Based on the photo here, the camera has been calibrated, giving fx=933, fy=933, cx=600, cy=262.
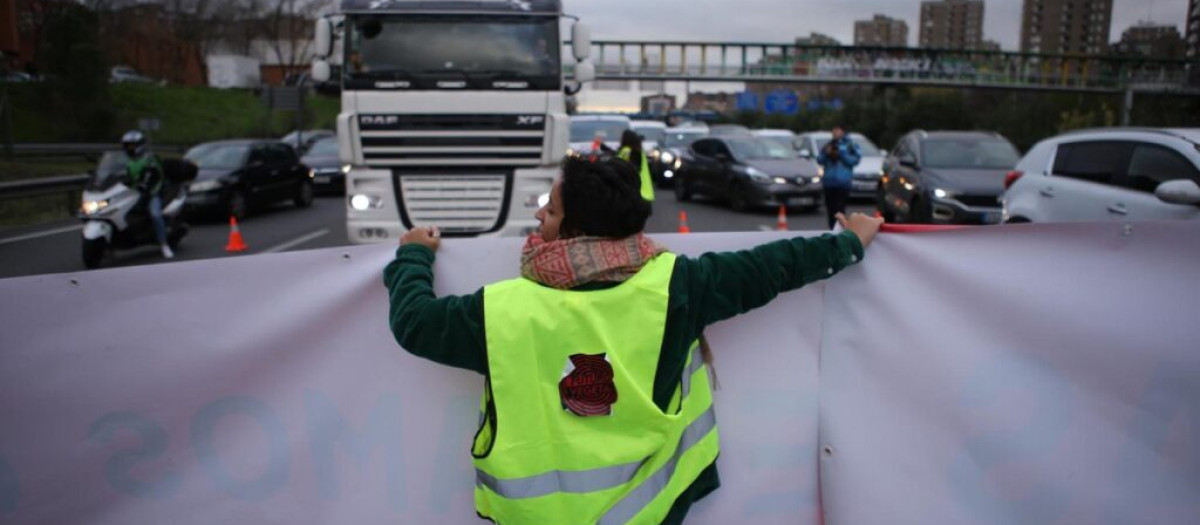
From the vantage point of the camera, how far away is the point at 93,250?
1172 centimetres

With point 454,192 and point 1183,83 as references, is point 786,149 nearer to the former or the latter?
point 1183,83

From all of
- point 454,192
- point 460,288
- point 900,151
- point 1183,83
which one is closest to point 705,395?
point 460,288

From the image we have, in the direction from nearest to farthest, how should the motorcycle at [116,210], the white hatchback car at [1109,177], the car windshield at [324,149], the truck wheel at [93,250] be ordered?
the white hatchback car at [1109,177]
the truck wheel at [93,250]
the motorcycle at [116,210]
the car windshield at [324,149]

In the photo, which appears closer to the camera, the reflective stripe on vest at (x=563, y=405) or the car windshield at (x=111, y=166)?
the reflective stripe on vest at (x=563, y=405)

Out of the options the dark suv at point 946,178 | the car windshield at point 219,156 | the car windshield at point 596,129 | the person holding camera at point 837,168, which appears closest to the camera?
the dark suv at point 946,178

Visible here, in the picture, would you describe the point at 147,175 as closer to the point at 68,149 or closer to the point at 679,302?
the point at 679,302

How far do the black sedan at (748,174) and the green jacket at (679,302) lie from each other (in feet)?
53.0

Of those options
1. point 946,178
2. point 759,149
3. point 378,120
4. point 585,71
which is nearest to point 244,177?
point 378,120

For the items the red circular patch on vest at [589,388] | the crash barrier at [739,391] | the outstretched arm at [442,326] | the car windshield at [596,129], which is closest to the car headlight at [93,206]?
the crash barrier at [739,391]

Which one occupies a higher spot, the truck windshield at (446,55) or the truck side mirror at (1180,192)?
the truck windshield at (446,55)

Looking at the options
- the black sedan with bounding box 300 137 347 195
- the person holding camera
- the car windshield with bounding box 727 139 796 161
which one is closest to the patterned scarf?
the person holding camera

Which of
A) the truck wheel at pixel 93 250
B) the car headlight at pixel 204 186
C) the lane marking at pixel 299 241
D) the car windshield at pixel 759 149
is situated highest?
the car windshield at pixel 759 149

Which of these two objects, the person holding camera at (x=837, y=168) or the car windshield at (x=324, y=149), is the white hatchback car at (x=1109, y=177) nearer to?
the person holding camera at (x=837, y=168)

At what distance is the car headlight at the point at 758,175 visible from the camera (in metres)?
18.6
